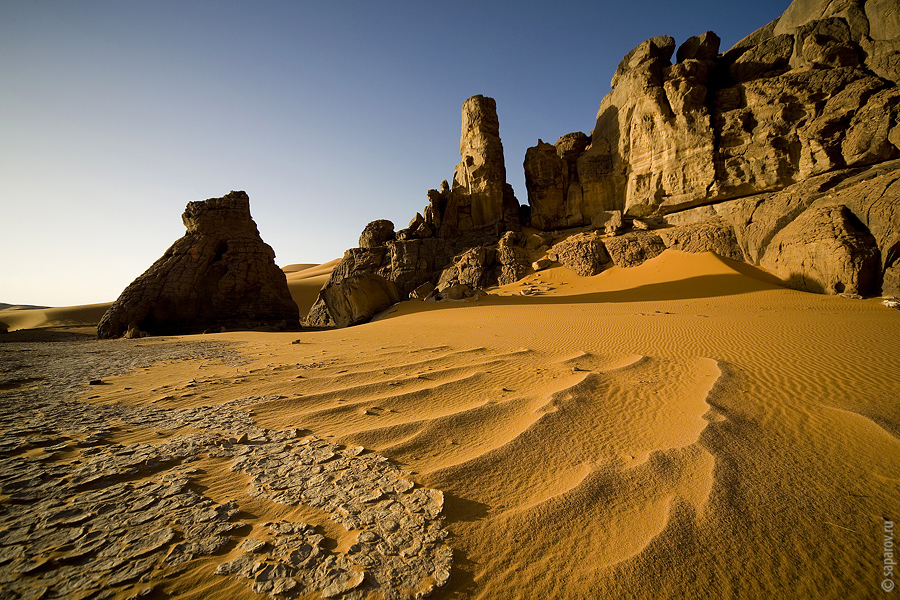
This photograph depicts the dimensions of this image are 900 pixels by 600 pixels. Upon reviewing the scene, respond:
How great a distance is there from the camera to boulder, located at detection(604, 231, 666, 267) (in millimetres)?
16953

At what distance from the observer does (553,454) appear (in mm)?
2135

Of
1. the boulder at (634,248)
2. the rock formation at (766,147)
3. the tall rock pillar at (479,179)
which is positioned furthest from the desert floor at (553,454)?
the tall rock pillar at (479,179)

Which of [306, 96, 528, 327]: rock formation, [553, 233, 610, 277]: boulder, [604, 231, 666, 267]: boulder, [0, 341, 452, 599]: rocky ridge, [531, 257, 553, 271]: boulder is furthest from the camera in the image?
[306, 96, 528, 327]: rock formation

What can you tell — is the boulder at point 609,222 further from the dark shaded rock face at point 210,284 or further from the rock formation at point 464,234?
the dark shaded rock face at point 210,284

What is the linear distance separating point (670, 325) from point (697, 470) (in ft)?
19.9

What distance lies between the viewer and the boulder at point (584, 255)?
58.4 feet

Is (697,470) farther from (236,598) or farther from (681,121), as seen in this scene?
(681,121)

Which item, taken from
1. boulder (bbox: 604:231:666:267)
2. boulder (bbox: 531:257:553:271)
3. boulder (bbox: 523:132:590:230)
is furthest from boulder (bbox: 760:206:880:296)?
boulder (bbox: 523:132:590:230)

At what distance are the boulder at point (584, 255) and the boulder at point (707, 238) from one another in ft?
10.3

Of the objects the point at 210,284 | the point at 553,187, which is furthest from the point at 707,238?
the point at 210,284

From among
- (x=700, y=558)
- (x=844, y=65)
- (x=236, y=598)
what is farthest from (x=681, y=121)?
(x=236, y=598)

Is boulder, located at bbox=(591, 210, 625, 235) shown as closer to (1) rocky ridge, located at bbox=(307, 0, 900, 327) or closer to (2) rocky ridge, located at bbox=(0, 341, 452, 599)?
(1) rocky ridge, located at bbox=(307, 0, 900, 327)

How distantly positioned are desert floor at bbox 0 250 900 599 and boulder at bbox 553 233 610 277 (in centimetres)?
1273

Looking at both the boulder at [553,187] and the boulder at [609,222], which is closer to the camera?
the boulder at [609,222]
